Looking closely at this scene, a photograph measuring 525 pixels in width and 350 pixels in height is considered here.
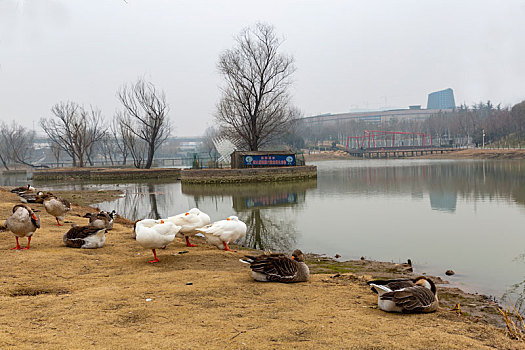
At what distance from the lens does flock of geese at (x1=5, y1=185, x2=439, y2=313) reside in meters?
4.59

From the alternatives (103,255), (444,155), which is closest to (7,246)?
(103,255)

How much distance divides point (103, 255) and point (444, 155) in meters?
76.5

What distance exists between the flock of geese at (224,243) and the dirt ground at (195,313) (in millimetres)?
160

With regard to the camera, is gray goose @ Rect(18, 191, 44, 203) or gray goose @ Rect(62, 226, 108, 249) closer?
gray goose @ Rect(62, 226, 108, 249)

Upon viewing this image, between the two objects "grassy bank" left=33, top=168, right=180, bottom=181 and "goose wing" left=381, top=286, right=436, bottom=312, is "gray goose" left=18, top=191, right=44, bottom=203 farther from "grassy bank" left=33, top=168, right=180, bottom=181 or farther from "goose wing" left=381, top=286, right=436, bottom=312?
"grassy bank" left=33, top=168, right=180, bottom=181

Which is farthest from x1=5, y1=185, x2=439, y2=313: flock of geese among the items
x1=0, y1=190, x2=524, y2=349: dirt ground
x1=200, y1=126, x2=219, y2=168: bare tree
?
x1=200, y1=126, x2=219, y2=168: bare tree

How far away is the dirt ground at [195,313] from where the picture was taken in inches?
140

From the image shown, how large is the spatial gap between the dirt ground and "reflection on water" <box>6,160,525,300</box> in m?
2.83

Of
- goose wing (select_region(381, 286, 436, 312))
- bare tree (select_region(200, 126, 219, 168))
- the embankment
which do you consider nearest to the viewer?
goose wing (select_region(381, 286, 436, 312))

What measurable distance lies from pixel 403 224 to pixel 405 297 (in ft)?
27.1

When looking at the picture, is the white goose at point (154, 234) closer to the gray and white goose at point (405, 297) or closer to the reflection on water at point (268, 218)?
the reflection on water at point (268, 218)

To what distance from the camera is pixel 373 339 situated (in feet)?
12.0

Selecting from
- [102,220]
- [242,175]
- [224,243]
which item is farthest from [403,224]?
[242,175]

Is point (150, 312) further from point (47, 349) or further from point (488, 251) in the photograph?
point (488, 251)
